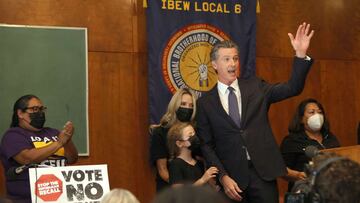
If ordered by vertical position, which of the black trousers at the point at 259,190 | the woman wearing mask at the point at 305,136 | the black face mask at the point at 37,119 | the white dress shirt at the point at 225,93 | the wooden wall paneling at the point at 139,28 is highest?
the wooden wall paneling at the point at 139,28

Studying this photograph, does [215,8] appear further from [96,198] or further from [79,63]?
→ [96,198]

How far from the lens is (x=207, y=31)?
6.23 metres

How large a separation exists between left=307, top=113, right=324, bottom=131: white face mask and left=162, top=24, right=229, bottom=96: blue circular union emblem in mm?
1143

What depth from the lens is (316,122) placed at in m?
5.49

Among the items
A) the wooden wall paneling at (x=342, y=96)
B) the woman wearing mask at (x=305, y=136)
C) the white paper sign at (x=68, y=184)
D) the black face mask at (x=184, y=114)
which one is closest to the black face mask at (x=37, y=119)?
the white paper sign at (x=68, y=184)

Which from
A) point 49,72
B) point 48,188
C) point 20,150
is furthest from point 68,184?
point 49,72

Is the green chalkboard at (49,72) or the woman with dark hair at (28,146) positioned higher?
the green chalkboard at (49,72)

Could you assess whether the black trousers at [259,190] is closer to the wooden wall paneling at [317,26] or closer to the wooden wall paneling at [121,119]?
the wooden wall paneling at [121,119]

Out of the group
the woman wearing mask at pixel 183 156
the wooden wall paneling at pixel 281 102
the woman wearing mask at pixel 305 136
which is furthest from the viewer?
the wooden wall paneling at pixel 281 102

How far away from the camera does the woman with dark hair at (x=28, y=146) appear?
15.0 ft

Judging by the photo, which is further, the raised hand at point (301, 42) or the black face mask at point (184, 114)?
the black face mask at point (184, 114)

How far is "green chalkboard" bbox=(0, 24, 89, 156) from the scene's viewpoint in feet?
17.9

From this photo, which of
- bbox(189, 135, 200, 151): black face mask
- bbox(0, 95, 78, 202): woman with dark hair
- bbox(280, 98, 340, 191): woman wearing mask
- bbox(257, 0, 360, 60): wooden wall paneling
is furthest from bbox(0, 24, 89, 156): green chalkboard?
bbox(257, 0, 360, 60): wooden wall paneling

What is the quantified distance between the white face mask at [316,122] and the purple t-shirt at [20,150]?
216cm
